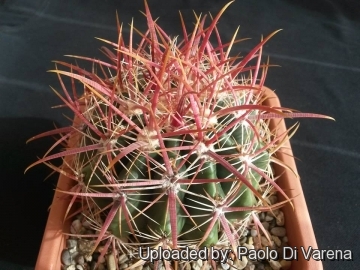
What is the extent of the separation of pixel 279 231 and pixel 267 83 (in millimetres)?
431

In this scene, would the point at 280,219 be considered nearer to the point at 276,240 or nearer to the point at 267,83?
the point at 276,240

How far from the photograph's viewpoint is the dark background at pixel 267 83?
0.66m

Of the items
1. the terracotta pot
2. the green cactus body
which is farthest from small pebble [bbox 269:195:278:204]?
the green cactus body

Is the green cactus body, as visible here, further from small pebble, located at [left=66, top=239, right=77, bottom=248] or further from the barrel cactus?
small pebble, located at [left=66, top=239, right=77, bottom=248]

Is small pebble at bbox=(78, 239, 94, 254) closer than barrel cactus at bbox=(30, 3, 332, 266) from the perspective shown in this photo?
No

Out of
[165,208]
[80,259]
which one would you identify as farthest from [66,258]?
[165,208]

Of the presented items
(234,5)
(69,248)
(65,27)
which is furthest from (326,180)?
(65,27)

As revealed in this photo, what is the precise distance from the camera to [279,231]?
1.79ft

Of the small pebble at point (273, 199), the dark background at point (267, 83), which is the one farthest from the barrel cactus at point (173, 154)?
the dark background at point (267, 83)

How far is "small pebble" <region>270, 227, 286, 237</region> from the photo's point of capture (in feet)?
1.79

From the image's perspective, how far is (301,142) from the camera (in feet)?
2.56

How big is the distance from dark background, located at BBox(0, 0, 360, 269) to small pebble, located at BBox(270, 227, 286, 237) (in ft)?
0.40

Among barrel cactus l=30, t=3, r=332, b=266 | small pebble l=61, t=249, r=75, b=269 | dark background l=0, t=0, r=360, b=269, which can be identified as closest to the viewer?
barrel cactus l=30, t=3, r=332, b=266

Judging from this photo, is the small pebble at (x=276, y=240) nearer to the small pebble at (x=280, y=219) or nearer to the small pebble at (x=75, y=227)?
the small pebble at (x=280, y=219)
